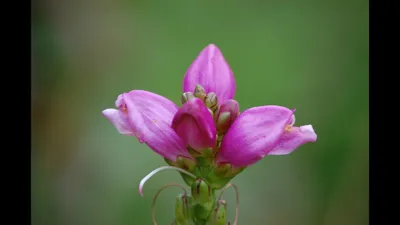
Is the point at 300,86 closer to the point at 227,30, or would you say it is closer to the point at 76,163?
the point at 227,30

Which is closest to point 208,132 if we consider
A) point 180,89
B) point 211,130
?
point 211,130

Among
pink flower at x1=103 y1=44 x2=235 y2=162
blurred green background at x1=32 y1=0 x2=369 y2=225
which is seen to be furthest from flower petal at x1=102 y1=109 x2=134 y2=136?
blurred green background at x1=32 y1=0 x2=369 y2=225

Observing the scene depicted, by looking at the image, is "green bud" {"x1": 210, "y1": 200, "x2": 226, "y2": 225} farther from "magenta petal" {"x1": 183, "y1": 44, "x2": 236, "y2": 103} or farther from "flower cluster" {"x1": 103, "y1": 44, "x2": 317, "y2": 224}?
"magenta petal" {"x1": 183, "y1": 44, "x2": 236, "y2": 103}

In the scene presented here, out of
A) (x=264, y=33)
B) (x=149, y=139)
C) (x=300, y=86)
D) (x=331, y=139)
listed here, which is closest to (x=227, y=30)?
(x=264, y=33)

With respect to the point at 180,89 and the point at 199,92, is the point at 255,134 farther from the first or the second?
the point at 180,89

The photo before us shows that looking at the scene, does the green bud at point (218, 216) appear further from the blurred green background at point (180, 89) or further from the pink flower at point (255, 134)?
the blurred green background at point (180, 89)
